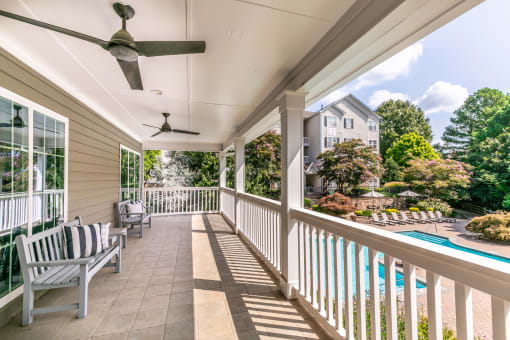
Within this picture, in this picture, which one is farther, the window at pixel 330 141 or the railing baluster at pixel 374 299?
the window at pixel 330 141

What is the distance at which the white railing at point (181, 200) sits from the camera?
25.0 ft

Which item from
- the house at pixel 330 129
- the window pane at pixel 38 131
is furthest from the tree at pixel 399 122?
the window pane at pixel 38 131

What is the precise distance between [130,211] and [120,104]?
2.56 m

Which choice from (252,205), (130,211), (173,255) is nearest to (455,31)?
(252,205)

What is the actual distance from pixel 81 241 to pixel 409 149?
11.3 ft

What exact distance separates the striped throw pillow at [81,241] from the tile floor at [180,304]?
0.44 metres

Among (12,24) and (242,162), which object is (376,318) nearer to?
(12,24)

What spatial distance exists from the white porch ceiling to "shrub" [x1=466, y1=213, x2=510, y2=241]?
4.72 feet

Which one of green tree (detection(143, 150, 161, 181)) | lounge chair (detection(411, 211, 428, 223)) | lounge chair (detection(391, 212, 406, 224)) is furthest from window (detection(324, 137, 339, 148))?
green tree (detection(143, 150, 161, 181))

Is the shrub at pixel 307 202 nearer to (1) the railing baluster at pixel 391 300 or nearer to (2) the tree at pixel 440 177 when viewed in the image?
(2) the tree at pixel 440 177

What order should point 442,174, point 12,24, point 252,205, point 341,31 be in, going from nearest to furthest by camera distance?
point 442,174 < point 341,31 < point 12,24 < point 252,205

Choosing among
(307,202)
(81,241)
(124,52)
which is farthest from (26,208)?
(307,202)

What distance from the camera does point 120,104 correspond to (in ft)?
12.4

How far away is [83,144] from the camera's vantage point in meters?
3.59
